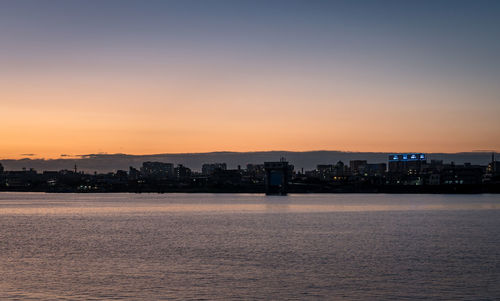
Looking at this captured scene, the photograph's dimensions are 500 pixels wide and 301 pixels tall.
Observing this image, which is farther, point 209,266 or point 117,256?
point 117,256

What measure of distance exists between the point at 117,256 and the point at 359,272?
66.4 feet

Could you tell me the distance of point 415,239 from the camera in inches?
2509

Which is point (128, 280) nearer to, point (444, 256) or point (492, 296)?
point (492, 296)

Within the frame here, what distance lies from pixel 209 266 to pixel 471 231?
4219 cm

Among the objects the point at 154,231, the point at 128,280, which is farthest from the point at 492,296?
the point at 154,231

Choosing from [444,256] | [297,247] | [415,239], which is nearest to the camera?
[444,256]

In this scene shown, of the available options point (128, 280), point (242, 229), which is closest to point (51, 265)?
point (128, 280)

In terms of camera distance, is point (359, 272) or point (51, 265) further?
point (51, 265)

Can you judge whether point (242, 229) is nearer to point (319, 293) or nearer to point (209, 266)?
point (209, 266)

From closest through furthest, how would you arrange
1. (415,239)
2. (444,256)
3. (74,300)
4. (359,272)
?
(74,300), (359,272), (444,256), (415,239)

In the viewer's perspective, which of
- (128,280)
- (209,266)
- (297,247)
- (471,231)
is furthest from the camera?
(471,231)

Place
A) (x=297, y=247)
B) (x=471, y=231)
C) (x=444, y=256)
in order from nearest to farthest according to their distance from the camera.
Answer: (x=444, y=256) < (x=297, y=247) < (x=471, y=231)

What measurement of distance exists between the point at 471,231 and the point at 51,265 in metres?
50.3

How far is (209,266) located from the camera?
4316 centimetres
